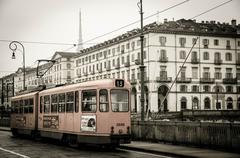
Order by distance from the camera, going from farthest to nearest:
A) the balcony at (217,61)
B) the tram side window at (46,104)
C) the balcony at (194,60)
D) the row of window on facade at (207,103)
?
the balcony at (217,61) < the balcony at (194,60) < the row of window on facade at (207,103) < the tram side window at (46,104)

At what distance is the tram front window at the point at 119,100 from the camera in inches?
703

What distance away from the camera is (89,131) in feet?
58.5

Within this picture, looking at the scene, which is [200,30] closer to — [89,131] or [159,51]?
[159,51]

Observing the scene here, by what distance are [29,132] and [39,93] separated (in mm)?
3315

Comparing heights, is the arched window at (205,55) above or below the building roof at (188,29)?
below

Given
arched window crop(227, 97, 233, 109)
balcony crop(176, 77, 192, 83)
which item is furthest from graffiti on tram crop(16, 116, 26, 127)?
arched window crop(227, 97, 233, 109)

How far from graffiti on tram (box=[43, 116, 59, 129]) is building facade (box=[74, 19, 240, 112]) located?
53519 mm

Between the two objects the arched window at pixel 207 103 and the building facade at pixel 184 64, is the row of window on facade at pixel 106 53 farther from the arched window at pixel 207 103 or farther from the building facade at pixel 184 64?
the arched window at pixel 207 103

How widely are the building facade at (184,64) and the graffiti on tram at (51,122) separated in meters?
Answer: 53.5

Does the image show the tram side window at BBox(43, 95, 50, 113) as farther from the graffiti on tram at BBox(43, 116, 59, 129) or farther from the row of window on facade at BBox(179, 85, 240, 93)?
the row of window on facade at BBox(179, 85, 240, 93)

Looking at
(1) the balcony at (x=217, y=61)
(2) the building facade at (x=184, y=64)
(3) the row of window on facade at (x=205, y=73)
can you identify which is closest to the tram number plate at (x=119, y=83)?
(2) the building facade at (x=184, y=64)

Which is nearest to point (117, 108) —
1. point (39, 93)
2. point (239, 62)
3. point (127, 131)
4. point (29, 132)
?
point (127, 131)

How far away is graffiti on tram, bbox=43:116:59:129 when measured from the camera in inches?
835

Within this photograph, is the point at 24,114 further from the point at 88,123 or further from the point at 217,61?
the point at 217,61
